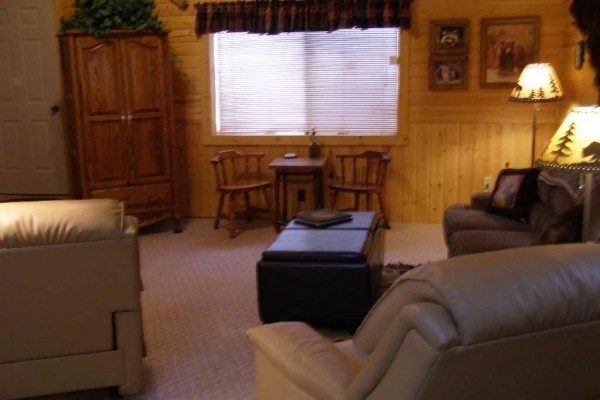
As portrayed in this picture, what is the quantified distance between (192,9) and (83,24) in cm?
106

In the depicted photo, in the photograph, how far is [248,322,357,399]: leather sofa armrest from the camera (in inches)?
64.4

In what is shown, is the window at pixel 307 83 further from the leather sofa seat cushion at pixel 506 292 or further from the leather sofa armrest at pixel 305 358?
the leather sofa seat cushion at pixel 506 292

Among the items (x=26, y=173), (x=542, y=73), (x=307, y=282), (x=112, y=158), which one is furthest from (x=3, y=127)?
(x=542, y=73)

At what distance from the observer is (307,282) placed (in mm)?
3410

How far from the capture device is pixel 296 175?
18.9 feet

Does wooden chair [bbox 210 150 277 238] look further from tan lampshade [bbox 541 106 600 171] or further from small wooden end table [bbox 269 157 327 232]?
tan lampshade [bbox 541 106 600 171]

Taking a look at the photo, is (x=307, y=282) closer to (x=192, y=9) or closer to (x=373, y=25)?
(x=373, y=25)

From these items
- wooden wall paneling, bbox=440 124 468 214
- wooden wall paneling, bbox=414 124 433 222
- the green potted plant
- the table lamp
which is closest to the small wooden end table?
wooden wall paneling, bbox=414 124 433 222

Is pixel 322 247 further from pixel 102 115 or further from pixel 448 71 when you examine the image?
pixel 448 71

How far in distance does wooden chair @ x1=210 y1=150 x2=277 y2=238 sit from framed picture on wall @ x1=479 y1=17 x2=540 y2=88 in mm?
2086

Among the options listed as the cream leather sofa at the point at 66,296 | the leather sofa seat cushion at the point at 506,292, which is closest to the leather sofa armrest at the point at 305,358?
the leather sofa seat cushion at the point at 506,292

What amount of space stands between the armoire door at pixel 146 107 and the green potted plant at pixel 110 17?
123 millimetres

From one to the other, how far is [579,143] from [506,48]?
3.25m

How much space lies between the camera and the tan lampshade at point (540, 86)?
4.97 m
